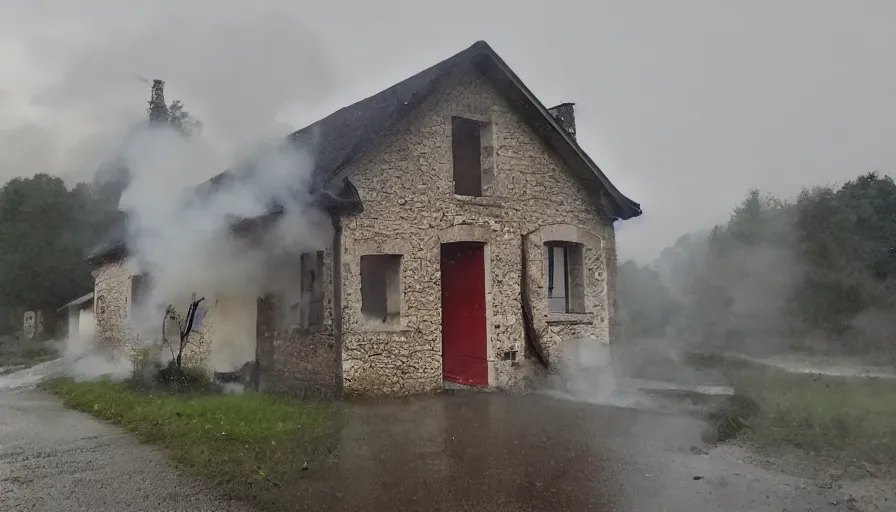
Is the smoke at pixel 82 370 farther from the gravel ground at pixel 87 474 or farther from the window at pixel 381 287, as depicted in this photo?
the window at pixel 381 287

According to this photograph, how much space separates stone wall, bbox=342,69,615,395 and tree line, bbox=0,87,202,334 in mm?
26270

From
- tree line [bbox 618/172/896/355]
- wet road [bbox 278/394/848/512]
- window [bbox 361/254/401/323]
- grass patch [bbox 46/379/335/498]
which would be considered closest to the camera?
wet road [bbox 278/394/848/512]

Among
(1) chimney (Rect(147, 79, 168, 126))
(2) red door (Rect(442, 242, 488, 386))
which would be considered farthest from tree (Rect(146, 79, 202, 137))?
(2) red door (Rect(442, 242, 488, 386))

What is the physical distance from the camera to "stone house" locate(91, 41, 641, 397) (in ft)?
32.0

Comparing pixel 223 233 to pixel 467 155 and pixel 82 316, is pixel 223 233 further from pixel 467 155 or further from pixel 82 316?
pixel 82 316

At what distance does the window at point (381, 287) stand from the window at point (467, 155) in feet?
6.15

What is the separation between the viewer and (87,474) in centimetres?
591

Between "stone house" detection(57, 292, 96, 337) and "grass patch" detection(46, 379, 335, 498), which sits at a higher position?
"stone house" detection(57, 292, 96, 337)

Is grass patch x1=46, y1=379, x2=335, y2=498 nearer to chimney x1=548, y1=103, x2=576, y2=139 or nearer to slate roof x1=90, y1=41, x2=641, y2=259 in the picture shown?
slate roof x1=90, y1=41, x2=641, y2=259

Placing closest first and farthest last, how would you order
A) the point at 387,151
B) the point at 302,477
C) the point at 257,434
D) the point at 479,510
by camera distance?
the point at 479,510, the point at 302,477, the point at 257,434, the point at 387,151

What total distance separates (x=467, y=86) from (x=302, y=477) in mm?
7586

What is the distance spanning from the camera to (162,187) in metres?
13.2

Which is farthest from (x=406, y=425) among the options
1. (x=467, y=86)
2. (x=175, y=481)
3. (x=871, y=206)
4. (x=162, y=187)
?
(x=871, y=206)

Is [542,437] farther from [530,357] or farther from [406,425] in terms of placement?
[530,357]
